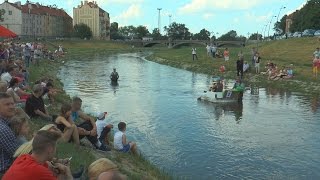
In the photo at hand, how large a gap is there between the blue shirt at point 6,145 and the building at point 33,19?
140m

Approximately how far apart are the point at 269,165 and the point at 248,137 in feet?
13.1

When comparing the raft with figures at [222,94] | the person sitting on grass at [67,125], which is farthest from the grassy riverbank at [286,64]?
the person sitting on grass at [67,125]

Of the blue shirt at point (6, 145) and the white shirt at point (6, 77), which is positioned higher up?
the white shirt at point (6, 77)

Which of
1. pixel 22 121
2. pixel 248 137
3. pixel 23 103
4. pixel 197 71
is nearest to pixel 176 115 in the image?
pixel 248 137

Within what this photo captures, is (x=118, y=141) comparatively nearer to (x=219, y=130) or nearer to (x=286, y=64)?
(x=219, y=130)

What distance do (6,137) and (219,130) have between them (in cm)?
1327

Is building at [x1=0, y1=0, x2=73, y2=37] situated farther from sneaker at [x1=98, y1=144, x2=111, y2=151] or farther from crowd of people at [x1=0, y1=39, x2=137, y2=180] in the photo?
sneaker at [x1=98, y1=144, x2=111, y2=151]

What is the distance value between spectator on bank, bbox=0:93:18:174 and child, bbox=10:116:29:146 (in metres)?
0.15

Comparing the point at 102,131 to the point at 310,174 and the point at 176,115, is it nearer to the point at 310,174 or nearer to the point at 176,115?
the point at 310,174

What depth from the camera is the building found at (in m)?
158

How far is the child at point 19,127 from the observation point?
8773mm

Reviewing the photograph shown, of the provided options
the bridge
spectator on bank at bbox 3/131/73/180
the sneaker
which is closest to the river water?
the sneaker

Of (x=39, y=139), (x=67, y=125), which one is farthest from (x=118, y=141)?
(x=39, y=139)

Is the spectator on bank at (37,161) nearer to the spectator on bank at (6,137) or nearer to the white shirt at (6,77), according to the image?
the spectator on bank at (6,137)
